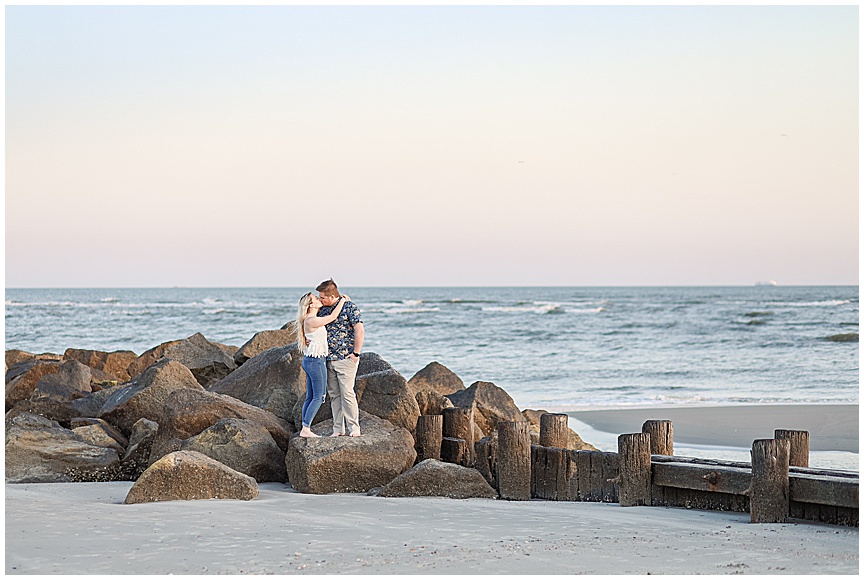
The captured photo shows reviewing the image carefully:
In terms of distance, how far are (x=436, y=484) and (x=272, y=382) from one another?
3.83 m

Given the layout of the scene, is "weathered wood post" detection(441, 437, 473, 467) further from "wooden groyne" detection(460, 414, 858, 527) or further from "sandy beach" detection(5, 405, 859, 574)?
"sandy beach" detection(5, 405, 859, 574)

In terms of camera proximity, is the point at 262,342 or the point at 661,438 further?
the point at 262,342

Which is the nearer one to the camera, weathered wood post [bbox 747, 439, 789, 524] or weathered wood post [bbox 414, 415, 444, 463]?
weathered wood post [bbox 747, 439, 789, 524]

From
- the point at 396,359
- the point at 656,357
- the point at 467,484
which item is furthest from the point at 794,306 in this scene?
the point at 467,484

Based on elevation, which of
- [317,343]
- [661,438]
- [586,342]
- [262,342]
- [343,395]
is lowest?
[586,342]

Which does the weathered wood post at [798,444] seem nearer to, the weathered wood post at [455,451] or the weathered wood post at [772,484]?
the weathered wood post at [772,484]

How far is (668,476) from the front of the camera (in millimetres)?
8117

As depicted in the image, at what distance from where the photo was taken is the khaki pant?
10000 mm

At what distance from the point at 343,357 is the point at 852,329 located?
36.4 meters

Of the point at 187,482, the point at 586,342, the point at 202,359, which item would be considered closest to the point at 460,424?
the point at 187,482

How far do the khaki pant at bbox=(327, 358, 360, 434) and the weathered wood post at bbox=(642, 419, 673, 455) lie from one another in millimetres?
3025

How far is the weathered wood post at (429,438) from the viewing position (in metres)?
10.4

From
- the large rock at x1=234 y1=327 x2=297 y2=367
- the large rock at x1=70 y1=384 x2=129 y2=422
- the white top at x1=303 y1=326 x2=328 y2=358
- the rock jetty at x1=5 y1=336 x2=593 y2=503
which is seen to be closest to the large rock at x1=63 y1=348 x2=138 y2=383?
the large rock at x1=234 y1=327 x2=297 y2=367

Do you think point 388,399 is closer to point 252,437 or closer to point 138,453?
point 252,437
